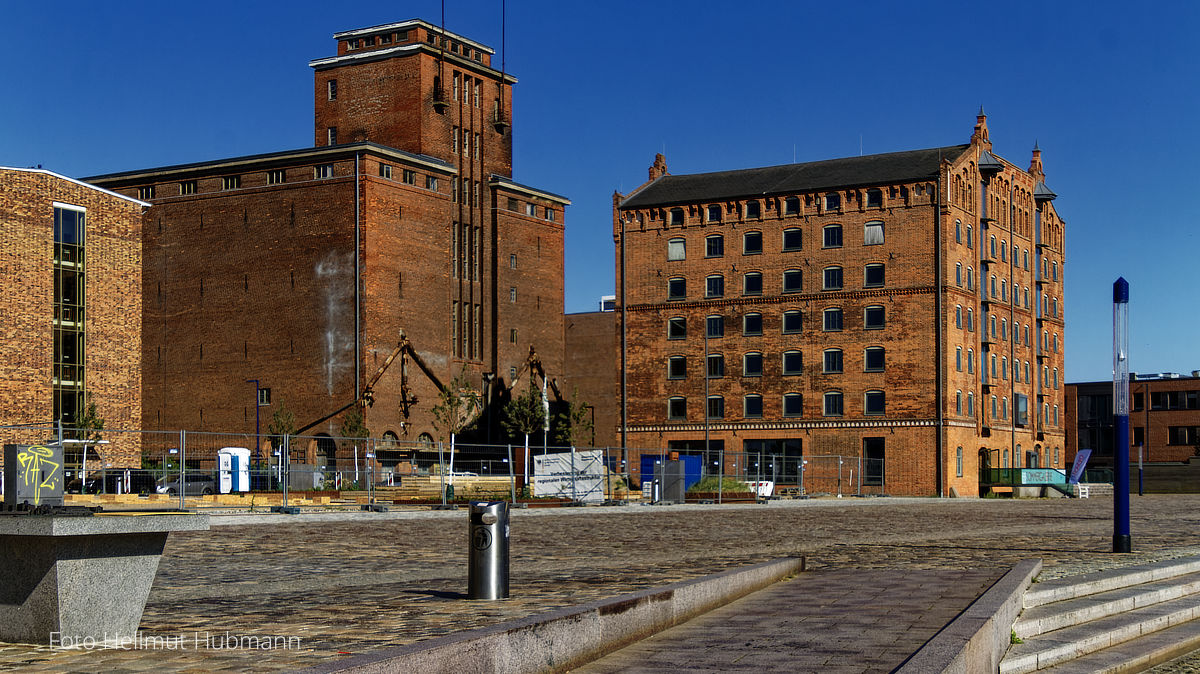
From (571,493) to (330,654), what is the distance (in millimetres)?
30774

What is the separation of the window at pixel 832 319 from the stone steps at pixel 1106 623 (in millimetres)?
55820

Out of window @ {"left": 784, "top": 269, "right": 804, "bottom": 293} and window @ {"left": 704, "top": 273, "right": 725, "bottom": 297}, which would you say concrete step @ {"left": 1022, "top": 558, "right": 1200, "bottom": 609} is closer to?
window @ {"left": 784, "top": 269, "right": 804, "bottom": 293}

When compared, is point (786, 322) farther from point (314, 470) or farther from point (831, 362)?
point (314, 470)

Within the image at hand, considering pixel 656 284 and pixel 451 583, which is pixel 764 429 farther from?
pixel 451 583

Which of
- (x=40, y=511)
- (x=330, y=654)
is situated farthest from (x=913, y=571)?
(x=40, y=511)

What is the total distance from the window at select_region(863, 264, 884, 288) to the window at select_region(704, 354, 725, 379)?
29.0ft

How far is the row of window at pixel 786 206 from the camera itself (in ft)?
222

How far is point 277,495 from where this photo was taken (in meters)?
29.6

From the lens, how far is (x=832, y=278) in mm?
69250

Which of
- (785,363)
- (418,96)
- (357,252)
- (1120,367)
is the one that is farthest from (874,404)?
(1120,367)

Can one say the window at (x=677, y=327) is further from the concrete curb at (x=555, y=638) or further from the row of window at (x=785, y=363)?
the concrete curb at (x=555, y=638)

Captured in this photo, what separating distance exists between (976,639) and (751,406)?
63.8 meters

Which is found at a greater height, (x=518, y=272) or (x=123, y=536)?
(x=518, y=272)

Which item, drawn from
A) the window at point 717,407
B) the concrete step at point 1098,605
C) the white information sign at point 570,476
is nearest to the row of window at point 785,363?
the window at point 717,407
